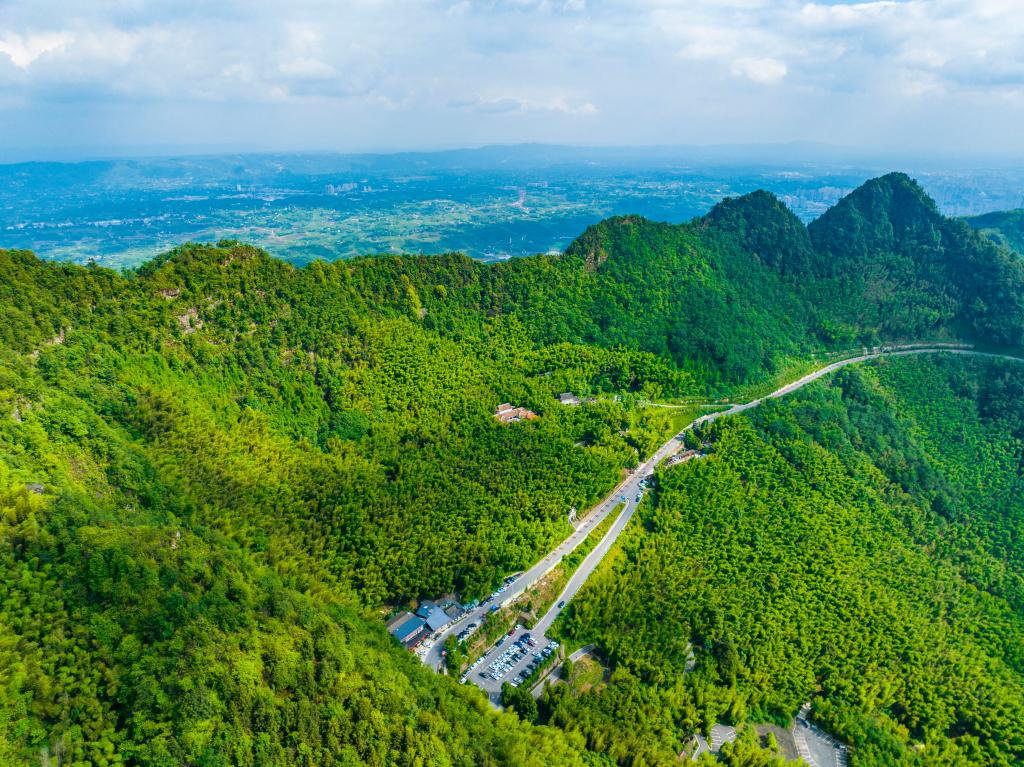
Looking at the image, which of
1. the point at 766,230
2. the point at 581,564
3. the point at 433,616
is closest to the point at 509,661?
the point at 433,616

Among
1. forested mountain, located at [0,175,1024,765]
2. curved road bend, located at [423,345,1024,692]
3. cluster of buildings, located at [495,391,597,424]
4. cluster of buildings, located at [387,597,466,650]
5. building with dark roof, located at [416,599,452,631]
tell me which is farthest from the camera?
cluster of buildings, located at [495,391,597,424]

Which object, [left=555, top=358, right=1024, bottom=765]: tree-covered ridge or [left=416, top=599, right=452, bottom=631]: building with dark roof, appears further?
[left=416, top=599, right=452, bottom=631]: building with dark roof

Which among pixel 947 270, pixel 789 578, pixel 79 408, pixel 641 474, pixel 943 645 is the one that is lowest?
pixel 943 645

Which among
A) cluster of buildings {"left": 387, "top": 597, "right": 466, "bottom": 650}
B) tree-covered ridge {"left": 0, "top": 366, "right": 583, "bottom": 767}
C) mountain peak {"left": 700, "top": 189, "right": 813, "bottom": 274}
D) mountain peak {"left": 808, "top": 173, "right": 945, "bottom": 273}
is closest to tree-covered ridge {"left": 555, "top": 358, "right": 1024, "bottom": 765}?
cluster of buildings {"left": 387, "top": 597, "right": 466, "bottom": 650}

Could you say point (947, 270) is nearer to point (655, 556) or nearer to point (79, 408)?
point (655, 556)

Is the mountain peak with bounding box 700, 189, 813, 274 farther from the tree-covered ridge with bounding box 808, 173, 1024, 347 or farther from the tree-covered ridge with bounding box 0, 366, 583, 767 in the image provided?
the tree-covered ridge with bounding box 0, 366, 583, 767

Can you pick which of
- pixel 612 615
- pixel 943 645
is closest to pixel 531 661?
pixel 612 615

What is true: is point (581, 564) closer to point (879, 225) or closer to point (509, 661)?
point (509, 661)
